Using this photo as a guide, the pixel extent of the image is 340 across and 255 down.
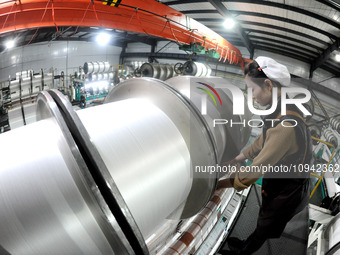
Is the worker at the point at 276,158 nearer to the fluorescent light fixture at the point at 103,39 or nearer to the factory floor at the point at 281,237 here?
the factory floor at the point at 281,237

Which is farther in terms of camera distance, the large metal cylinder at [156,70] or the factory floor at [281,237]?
the large metal cylinder at [156,70]

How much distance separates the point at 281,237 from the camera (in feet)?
5.74

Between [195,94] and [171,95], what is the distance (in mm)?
327

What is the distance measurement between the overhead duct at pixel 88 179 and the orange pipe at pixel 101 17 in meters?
1.28

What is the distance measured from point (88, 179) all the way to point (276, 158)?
0.96 m

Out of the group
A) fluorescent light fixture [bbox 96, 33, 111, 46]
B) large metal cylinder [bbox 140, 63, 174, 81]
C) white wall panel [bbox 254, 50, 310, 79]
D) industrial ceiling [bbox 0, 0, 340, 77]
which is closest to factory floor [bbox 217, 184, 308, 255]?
industrial ceiling [bbox 0, 0, 340, 77]

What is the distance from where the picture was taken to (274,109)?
1.12 metres

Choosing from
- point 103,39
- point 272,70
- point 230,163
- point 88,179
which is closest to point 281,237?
point 230,163

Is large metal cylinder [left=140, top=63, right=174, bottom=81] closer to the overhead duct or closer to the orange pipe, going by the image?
the orange pipe

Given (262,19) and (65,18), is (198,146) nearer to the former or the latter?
(65,18)

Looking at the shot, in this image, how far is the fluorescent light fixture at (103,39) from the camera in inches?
313

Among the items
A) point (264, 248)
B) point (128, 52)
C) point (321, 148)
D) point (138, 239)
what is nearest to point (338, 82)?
point (321, 148)

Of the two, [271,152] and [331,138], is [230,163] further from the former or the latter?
[331,138]

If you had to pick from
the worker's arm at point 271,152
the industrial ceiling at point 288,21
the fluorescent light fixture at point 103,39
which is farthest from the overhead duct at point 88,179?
the fluorescent light fixture at point 103,39
